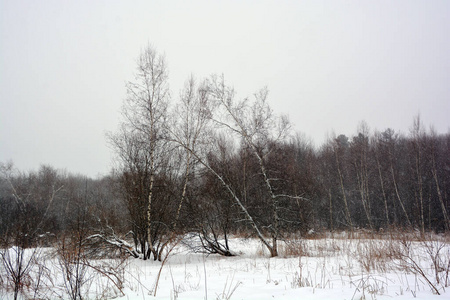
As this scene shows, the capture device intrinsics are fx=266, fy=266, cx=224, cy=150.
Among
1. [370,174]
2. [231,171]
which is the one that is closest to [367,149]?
[370,174]

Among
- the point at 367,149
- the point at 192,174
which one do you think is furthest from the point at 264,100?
the point at 367,149

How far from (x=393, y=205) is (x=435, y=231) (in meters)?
4.38

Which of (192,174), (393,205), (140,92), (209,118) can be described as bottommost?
(393,205)

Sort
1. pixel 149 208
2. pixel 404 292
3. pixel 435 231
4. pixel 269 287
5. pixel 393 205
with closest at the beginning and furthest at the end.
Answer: pixel 404 292
pixel 269 287
pixel 149 208
pixel 435 231
pixel 393 205

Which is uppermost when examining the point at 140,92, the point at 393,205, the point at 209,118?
the point at 140,92

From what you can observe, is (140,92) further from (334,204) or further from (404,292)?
(334,204)

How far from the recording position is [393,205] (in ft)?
91.3

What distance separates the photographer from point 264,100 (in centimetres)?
1246

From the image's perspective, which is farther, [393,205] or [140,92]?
[393,205]

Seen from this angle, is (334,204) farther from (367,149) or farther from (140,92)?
(140,92)

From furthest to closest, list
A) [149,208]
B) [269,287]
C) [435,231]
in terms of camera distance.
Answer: [435,231], [149,208], [269,287]

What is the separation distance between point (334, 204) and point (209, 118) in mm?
24090

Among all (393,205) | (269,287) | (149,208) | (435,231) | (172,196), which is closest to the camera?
(269,287)

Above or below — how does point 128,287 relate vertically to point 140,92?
below
